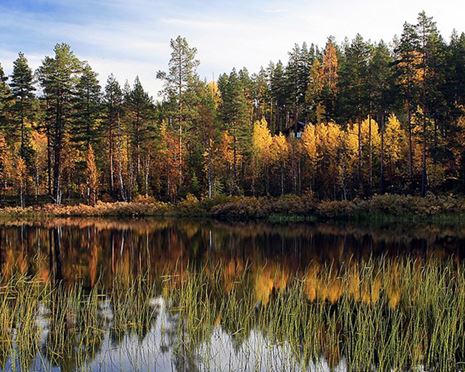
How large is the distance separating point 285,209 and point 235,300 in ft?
103

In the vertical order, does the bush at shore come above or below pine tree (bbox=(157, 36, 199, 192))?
below

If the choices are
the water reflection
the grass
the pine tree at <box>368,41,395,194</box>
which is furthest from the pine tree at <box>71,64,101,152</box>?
the grass

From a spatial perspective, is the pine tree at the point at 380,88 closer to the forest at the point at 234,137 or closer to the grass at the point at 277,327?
the forest at the point at 234,137

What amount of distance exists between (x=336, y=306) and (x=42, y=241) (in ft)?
65.7

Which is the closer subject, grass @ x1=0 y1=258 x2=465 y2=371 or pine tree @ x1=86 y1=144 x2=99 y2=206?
grass @ x1=0 y1=258 x2=465 y2=371

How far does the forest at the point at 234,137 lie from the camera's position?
40.6 meters

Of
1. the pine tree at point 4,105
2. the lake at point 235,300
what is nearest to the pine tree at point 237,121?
the lake at point 235,300

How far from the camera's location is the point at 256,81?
91.9 meters

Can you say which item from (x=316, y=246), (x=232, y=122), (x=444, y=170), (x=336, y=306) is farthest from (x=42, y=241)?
(x=444, y=170)

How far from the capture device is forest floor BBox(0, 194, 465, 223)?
1383 inches

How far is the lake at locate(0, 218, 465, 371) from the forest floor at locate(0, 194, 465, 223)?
524cm

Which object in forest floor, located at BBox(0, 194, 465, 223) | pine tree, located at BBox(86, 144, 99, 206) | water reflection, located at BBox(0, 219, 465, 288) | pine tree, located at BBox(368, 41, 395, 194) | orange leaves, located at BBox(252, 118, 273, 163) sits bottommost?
water reflection, located at BBox(0, 219, 465, 288)

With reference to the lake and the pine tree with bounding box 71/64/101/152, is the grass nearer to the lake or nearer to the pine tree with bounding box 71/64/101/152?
the lake

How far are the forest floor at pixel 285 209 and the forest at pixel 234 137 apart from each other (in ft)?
8.48
